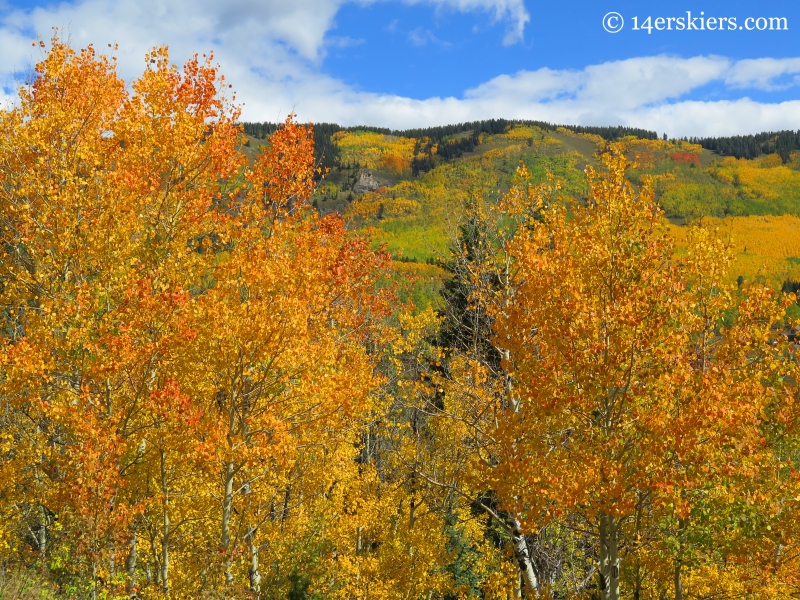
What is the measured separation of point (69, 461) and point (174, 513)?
3.34 m

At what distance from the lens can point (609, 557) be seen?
10336mm

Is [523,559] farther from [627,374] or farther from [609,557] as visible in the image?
[627,374]

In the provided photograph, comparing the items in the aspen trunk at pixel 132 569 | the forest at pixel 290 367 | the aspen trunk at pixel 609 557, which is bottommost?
the aspen trunk at pixel 132 569

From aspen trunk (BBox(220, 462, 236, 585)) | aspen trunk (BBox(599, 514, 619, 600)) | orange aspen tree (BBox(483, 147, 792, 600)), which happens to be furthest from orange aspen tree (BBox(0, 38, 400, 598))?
aspen trunk (BBox(599, 514, 619, 600))

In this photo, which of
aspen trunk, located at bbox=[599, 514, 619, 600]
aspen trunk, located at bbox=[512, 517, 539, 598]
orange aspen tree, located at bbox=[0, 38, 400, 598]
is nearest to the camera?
aspen trunk, located at bbox=[599, 514, 619, 600]

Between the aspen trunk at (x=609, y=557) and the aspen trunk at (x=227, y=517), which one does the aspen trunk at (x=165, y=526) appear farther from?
the aspen trunk at (x=609, y=557)

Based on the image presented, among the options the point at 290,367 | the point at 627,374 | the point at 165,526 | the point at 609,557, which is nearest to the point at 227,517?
the point at 165,526

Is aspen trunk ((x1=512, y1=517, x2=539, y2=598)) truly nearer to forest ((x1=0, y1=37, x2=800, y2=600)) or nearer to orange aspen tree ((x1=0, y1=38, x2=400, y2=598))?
forest ((x1=0, y1=37, x2=800, y2=600))

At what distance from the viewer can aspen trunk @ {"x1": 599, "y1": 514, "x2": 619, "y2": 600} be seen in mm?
10281

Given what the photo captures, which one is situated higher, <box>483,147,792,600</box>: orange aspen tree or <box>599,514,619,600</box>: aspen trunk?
<box>483,147,792,600</box>: orange aspen tree

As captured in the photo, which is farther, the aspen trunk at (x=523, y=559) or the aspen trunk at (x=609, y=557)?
the aspen trunk at (x=523, y=559)

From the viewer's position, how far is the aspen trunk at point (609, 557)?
33.7ft

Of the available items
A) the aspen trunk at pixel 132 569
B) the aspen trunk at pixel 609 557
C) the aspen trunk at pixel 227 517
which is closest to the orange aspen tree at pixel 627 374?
the aspen trunk at pixel 609 557

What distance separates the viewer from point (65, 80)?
51.1ft
